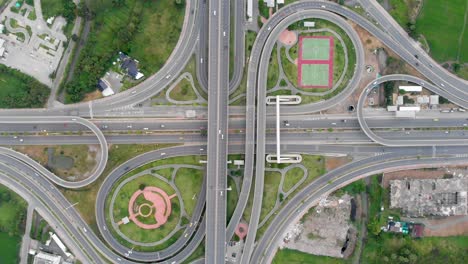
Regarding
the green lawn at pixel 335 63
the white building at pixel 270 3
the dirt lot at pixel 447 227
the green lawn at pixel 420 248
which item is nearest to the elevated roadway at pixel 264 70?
the green lawn at pixel 335 63

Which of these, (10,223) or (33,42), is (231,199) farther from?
(33,42)

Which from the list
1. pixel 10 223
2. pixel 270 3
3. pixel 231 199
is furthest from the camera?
pixel 270 3

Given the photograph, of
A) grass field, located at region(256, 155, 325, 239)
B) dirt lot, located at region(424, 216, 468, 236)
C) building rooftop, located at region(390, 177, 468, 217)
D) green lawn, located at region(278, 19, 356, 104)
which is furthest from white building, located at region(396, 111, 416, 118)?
dirt lot, located at region(424, 216, 468, 236)

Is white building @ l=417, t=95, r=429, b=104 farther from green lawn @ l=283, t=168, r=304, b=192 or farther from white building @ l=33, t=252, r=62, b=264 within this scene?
white building @ l=33, t=252, r=62, b=264

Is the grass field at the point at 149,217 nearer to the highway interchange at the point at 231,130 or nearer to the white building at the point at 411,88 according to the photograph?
the highway interchange at the point at 231,130

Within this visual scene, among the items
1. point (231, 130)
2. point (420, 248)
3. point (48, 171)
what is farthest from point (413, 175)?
point (48, 171)

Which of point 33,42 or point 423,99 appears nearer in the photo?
point 33,42
